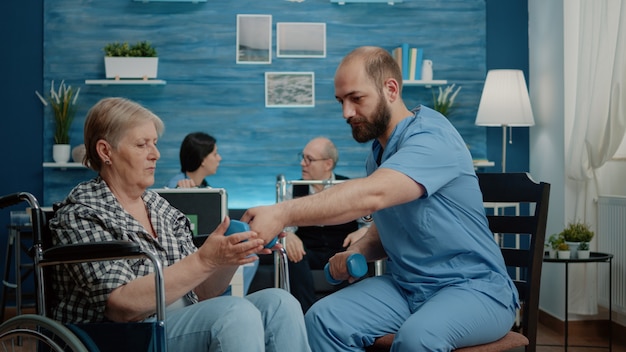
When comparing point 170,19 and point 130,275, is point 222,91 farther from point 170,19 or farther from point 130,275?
point 130,275

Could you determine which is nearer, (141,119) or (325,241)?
(141,119)

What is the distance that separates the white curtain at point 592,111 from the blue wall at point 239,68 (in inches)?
39.8

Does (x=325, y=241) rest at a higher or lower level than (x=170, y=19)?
lower

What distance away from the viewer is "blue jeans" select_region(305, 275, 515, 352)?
2.02 meters

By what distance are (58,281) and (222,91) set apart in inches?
152

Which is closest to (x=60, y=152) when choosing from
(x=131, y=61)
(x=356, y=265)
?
(x=131, y=61)

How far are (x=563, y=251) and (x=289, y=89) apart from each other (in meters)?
2.30

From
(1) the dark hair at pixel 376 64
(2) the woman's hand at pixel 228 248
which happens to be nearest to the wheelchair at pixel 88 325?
(2) the woman's hand at pixel 228 248

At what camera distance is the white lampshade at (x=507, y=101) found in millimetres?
5301

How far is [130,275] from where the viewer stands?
195 centimetres

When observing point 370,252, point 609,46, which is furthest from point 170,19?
point 370,252

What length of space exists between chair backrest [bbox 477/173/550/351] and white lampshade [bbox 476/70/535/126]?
2801 mm

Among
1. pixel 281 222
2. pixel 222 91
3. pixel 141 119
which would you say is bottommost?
pixel 281 222

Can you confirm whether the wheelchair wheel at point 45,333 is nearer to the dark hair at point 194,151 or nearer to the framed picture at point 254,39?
the dark hair at point 194,151
